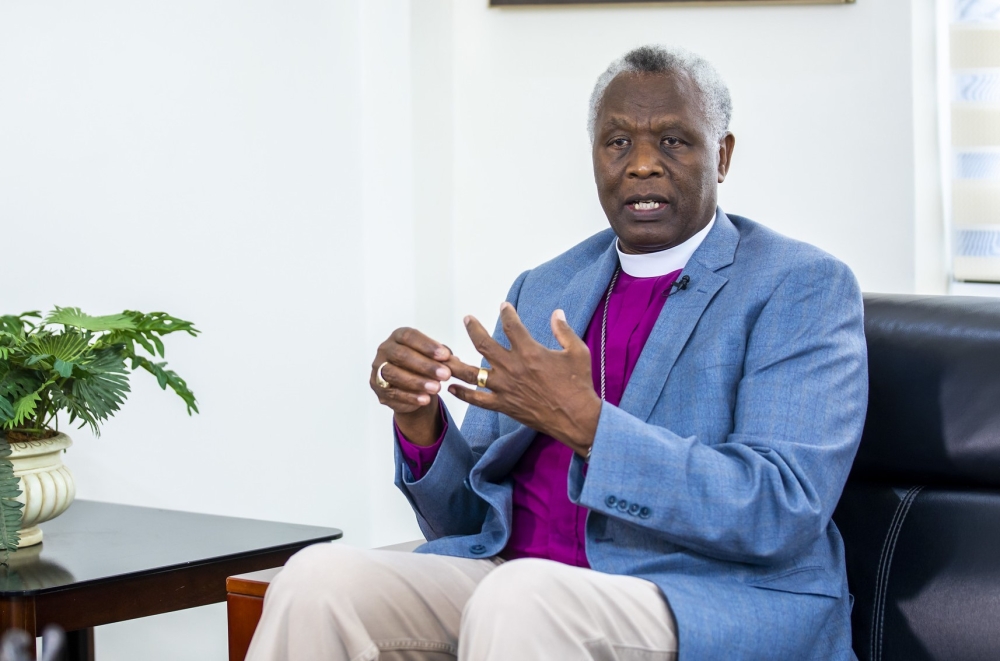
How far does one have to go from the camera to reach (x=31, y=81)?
102 inches

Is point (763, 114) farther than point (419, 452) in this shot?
Yes

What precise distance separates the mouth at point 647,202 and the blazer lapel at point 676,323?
0.33ft

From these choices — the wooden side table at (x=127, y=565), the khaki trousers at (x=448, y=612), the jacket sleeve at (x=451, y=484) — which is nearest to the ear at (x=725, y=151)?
the jacket sleeve at (x=451, y=484)

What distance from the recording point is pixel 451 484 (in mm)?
1777

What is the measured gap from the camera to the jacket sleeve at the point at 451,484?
1.76 m

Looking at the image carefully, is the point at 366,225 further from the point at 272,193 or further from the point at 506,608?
the point at 506,608

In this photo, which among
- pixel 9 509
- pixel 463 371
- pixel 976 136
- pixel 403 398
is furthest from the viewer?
pixel 976 136

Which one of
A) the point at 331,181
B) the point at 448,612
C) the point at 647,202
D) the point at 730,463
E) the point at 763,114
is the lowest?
the point at 448,612

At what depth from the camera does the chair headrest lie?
1.64m

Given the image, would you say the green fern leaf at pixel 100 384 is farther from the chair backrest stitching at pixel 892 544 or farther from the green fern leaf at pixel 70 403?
the chair backrest stitching at pixel 892 544

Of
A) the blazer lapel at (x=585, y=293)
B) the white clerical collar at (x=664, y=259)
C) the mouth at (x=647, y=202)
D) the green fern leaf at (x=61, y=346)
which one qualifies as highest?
the mouth at (x=647, y=202)

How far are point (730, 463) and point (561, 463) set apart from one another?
365 millimetres

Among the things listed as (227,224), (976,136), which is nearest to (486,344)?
(227,224)

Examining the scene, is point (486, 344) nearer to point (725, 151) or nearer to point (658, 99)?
point (658, 99)
